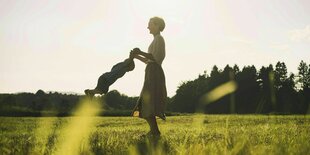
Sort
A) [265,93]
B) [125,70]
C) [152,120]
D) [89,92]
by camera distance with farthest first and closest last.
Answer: [265,93], [152,120], [125,70], [89,92]

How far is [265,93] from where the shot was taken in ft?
283

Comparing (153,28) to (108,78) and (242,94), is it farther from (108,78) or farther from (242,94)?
(242,94)

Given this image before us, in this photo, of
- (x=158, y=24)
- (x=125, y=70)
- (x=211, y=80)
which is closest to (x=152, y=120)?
(x=125, y=70)

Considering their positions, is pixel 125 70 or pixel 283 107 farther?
pixel 283 107

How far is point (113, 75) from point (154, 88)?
4.30 ft

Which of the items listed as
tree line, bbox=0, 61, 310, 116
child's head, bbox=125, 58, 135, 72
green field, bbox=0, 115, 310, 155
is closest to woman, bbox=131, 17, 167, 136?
child's head, bbox=125, 58, 135, 72

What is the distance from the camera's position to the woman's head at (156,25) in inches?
287

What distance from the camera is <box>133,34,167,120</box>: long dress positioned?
682cm

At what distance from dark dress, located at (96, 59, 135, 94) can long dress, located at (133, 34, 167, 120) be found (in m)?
0.67

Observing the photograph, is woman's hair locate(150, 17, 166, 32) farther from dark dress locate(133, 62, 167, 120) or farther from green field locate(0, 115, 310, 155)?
green field locate(0, 115, 310, 155)

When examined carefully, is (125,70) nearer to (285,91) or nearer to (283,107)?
(283,107)

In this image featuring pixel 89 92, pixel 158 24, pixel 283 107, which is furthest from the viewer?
pixel 283 107

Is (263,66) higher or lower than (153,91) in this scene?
higher

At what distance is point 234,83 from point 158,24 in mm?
87317
